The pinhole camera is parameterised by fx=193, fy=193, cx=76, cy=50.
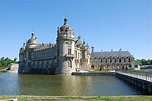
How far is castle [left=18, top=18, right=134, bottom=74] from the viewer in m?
54.3

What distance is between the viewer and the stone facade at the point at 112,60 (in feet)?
267

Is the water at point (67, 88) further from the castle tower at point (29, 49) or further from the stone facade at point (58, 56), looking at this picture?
the castle tower at point (29, 49)

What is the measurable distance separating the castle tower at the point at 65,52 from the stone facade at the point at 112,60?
97.3ft

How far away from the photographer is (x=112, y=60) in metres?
82.6

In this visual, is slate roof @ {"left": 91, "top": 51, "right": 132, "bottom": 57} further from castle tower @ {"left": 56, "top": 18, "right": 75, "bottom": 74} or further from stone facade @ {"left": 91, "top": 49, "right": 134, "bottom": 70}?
castle tower @ {"left": 56, "top": 18, "right": 75, "bottom": 74}

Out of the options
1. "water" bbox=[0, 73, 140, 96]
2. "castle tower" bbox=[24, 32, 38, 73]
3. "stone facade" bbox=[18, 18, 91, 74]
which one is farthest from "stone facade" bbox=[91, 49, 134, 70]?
"water" bbox=[0, 73, 140, 96]

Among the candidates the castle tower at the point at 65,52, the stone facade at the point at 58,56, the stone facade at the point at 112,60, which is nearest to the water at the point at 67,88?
the castle tower at the point at 65,52

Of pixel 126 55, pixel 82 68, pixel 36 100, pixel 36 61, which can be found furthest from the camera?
pixel 126 55

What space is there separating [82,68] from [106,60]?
772 inches

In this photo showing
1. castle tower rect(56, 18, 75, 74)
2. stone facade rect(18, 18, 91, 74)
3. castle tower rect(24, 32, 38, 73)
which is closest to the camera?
castle tower rect(56, 18, 75, 74)

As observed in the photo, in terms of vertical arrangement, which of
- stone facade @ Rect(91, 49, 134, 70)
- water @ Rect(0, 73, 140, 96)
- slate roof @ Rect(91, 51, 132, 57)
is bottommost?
water @ Rect(0, 73, 140, 96)

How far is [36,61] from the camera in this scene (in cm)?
7419

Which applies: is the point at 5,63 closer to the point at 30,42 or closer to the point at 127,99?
the point at 30,42

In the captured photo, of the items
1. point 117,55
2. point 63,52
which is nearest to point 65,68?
point 63,52
